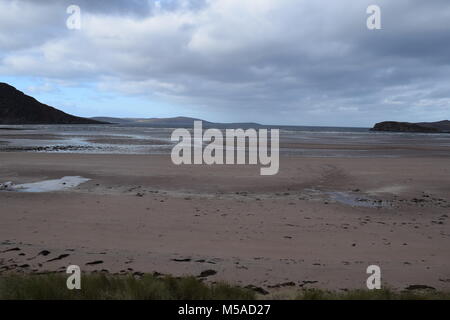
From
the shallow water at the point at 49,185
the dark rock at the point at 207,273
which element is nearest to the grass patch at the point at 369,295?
the dark rock at the point at 207,273

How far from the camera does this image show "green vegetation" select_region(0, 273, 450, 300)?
3.68 meters

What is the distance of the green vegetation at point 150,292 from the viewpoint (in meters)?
3.68

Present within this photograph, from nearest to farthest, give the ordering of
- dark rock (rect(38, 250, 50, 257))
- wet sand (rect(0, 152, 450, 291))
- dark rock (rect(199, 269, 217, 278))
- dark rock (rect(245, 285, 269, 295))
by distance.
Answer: dark rock (rect(245, 285, 269, 295))
dark rock (rect(199, 269, 217, 278))
wet sand (rect(0, 152, 450, 291))
dark rock (rect(38, 250, 50, 257))

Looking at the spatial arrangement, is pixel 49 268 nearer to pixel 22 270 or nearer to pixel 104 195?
pixel 22 270

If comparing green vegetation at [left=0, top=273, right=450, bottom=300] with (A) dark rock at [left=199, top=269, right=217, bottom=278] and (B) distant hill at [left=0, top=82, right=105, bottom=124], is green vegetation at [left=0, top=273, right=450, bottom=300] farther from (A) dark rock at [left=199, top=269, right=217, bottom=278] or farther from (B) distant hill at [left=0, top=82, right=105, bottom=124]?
(B) distant hill at [left=0, top=82, right=105, bottom=124]

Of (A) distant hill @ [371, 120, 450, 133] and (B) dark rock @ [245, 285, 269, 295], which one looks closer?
(B) dark rock @ [245, 285, 269, 295]

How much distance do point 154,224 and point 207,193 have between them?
3.40 meters

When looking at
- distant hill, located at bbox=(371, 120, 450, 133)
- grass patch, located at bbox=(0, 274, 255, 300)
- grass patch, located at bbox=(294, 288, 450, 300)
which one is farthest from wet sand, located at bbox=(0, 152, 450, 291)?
distant hill, located at bbox=(371, 120, 450, 133)

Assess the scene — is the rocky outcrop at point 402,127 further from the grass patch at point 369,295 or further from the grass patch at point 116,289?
the grass patch at point 116,289

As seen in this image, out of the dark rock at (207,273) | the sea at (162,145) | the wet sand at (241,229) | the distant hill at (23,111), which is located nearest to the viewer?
the dark rock at (207,273)

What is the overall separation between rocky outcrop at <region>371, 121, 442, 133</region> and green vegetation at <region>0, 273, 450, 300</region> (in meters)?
107

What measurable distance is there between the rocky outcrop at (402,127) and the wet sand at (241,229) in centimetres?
9872
